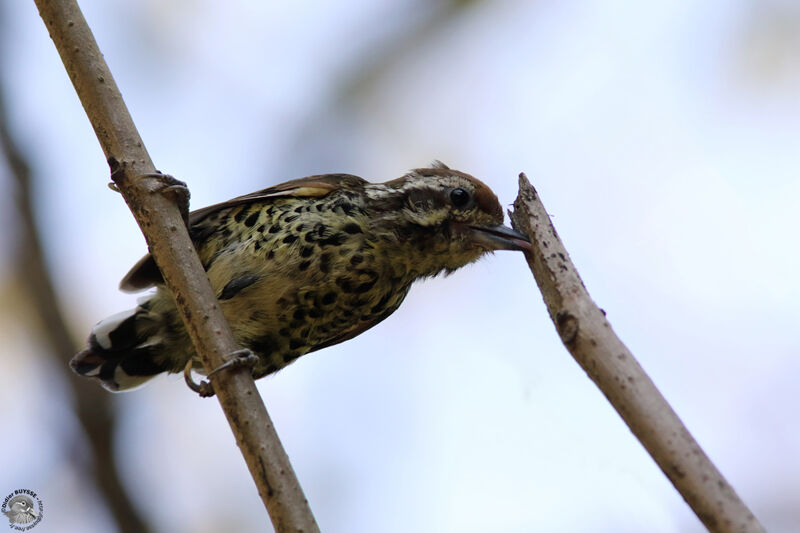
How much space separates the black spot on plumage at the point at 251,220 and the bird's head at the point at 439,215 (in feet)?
1.99

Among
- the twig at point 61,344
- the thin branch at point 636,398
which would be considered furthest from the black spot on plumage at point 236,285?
the thin branch at point 636,398

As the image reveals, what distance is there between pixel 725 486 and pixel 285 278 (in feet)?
8.85

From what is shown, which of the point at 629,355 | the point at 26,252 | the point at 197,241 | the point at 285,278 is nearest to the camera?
the point at 629,355

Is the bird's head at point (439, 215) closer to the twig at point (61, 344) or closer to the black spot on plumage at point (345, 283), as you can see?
the black spot on plumage at point (345, 283)

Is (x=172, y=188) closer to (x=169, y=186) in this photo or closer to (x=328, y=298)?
(x=169, y=186)

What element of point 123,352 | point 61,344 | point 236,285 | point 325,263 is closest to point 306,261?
point 325,263

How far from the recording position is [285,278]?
4270 mm

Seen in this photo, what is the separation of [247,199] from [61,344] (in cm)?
A: 177

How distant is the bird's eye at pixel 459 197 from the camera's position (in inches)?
177

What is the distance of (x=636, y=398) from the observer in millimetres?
2115

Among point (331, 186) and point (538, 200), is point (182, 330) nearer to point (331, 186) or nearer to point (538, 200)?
point (331, 186)

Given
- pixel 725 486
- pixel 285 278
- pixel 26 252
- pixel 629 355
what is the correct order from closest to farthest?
pixel 725 486
pixel 629 355
pixel 285 278
pixel 26 252

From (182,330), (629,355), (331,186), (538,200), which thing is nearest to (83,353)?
(182,330)

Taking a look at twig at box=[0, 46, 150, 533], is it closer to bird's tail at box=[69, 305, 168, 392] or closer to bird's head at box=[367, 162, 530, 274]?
bird's tail at box=[69, 305, 168, 392]
